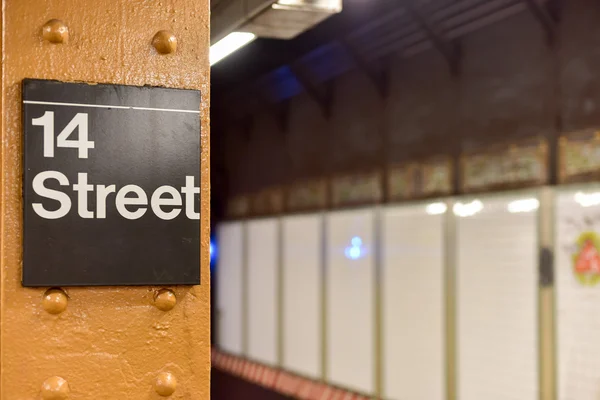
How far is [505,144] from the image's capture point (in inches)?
202

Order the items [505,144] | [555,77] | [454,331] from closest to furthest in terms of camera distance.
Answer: [555,77], [505,144], [454,331]

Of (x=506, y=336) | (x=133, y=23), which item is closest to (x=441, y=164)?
(x=506, y=336)

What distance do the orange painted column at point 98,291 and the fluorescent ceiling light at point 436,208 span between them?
13.7 ft

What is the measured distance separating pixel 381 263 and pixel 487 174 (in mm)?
1476

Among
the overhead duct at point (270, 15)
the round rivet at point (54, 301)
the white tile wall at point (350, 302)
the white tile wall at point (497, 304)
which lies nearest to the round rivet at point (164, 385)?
the round rivet at point (54, 301)

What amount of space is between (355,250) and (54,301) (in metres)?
5.45

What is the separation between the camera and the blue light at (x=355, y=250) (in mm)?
6766

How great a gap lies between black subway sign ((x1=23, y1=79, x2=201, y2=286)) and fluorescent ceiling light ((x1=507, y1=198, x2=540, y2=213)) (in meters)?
3.57

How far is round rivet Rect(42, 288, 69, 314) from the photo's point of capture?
4.85 feet

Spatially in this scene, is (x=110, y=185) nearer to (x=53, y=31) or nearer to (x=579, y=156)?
(x=53, y=31)

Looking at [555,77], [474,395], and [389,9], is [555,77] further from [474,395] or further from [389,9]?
[474,395]

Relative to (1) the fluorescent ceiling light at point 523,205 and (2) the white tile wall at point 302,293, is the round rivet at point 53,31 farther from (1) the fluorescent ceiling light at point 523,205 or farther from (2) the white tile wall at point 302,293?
(2) the white tile wall at point 302,293

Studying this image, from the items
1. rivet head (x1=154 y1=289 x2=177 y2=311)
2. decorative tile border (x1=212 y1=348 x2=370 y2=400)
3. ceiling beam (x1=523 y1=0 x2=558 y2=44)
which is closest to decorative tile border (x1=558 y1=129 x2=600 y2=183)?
ceiling beam (x1=523 y1=0 x2=558 y2=44)

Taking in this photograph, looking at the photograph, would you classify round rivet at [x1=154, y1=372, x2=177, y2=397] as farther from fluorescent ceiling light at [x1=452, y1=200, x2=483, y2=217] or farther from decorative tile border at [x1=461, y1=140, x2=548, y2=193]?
fluorescent ceiling light at [x1=452, y1=200, x2=483, y2=217]
